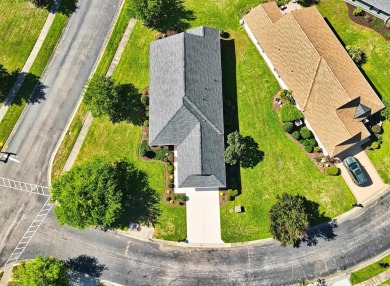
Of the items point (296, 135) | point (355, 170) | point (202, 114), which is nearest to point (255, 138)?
point (296, 135)

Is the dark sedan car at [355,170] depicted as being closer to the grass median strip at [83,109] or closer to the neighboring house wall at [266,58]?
the neighboring house wall at [266,58]

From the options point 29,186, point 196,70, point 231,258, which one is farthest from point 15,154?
point 231,258

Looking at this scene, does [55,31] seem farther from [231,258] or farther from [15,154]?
[231,258]

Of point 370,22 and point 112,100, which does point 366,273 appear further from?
point 112,100

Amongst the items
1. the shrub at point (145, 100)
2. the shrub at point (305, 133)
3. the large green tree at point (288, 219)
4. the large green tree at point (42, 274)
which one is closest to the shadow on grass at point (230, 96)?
the large green tree at point (288, 219)

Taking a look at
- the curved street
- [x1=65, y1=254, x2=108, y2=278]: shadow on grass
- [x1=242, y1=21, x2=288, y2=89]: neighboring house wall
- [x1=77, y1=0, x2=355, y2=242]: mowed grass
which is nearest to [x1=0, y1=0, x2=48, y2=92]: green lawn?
the curved street

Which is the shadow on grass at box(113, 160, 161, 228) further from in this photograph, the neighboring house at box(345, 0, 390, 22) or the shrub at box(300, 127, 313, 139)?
the neighboring house at box(345, 0, 390, 22)
